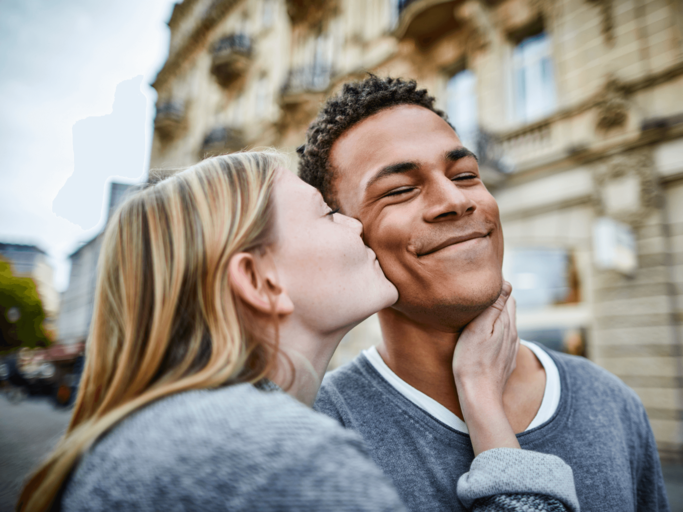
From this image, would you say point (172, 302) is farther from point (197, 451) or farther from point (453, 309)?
point (453, 309)

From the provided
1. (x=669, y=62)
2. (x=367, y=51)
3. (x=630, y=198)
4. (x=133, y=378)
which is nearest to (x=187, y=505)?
(x=133, y=378)

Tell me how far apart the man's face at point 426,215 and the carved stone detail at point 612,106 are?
6.35m

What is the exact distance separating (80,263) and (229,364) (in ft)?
96.7

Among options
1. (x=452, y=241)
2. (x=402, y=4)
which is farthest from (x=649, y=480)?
(x=402, y=4)

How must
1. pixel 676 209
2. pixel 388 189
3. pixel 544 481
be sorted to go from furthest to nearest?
pixel 676 209, pixel 388 189, pixel 544 481

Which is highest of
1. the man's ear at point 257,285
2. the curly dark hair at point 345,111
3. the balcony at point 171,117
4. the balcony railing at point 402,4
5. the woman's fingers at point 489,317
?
the balcony at point 171,117

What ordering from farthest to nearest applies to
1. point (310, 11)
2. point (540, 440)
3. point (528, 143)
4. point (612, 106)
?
point (310, 11), point (528, 143), point (612, 106), point (540, 440)

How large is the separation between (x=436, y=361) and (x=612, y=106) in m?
6.81

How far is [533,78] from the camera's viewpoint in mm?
7930

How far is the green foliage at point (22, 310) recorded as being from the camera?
8211 mm

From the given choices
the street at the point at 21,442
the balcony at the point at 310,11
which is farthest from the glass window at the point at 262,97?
the street at the point at 21,442

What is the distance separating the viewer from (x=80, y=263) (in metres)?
25.7

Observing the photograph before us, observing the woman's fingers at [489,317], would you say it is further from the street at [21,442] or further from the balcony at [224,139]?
the balcony at [224,139]

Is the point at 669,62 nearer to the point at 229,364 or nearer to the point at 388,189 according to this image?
the point at 388,189
